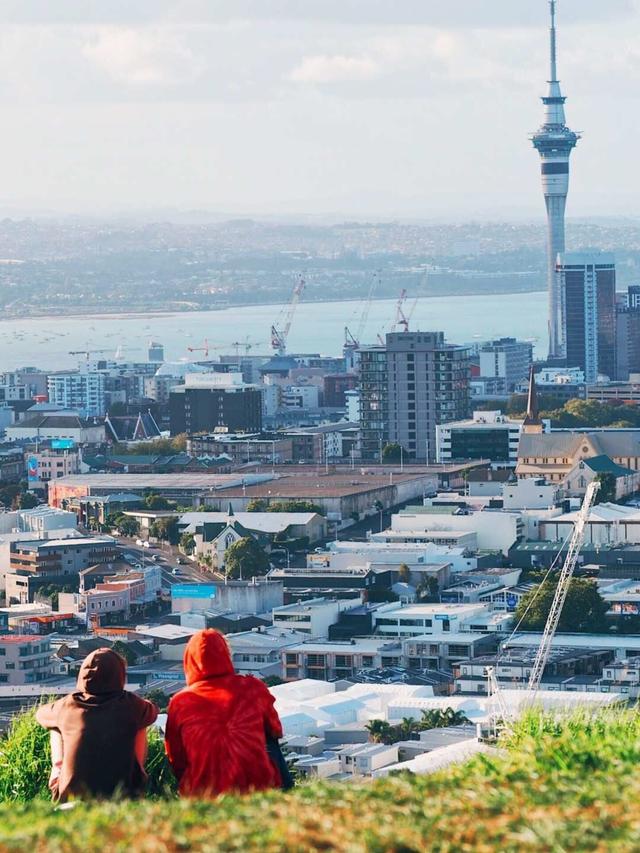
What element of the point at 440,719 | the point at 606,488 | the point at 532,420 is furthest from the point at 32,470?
the point at 440,719

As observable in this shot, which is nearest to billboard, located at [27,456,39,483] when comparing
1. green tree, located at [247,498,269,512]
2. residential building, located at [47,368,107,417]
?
green tree, located at [247,498,269,512]

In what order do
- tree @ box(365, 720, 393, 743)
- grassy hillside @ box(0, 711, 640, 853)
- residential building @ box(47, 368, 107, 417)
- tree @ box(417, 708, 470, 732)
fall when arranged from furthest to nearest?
residential building @ box(47, 368, 107, 417) < tree @ box(417, 708, 470, 732) < tree @ box(365, 720, 393, 743) < grassy hillside @ box(0, 711, 640, 853)

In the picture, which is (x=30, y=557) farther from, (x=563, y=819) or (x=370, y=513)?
(x=563, y=819)

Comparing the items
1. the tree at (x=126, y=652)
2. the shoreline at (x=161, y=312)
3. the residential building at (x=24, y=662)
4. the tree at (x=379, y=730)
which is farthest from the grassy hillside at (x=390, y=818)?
the shoreline at (x=161, y=312)

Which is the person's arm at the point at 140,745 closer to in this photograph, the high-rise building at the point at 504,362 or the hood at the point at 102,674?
the hood at the point at 102,674

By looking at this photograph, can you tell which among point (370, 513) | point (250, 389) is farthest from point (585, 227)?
point (370, 513)

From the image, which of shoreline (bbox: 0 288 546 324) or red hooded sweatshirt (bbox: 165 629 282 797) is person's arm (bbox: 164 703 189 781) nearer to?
red hooded sweatshirt (bbox: 165 629 282 797)

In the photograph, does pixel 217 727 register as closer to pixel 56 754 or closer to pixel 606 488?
pixel 56 754
